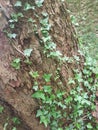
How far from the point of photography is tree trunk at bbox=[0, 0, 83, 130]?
237 cm

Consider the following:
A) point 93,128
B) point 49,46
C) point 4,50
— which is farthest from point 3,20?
point 93,128

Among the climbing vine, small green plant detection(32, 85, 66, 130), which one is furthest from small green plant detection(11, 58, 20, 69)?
small green plant detection(32, 85, 66, 130)

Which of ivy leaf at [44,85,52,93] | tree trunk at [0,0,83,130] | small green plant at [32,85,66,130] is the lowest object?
Answer: small green plant at [32,85,66,130]

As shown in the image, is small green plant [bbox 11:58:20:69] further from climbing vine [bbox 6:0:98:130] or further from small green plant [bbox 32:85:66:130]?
small green plant [bbox 32:85:66:130]

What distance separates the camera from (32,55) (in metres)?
2.45

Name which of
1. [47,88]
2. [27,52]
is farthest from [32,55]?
[47,88]

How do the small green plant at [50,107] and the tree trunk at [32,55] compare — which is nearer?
the tree trunk at [32,55]

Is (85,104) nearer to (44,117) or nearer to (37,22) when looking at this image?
(44,117)

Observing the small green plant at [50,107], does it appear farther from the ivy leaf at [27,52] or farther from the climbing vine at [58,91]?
the ivy leaf at [27,52]

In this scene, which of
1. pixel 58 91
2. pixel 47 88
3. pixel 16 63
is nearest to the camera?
pixel 16 63

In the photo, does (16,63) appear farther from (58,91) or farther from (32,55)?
(58,91)

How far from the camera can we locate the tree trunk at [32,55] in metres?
2.37

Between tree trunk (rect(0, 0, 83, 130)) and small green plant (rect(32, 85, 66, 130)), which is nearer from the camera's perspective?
tree trunk (rect(0, 0, 83, 130))

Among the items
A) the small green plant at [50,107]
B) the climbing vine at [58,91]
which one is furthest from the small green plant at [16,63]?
the small green plant at [50,107]
